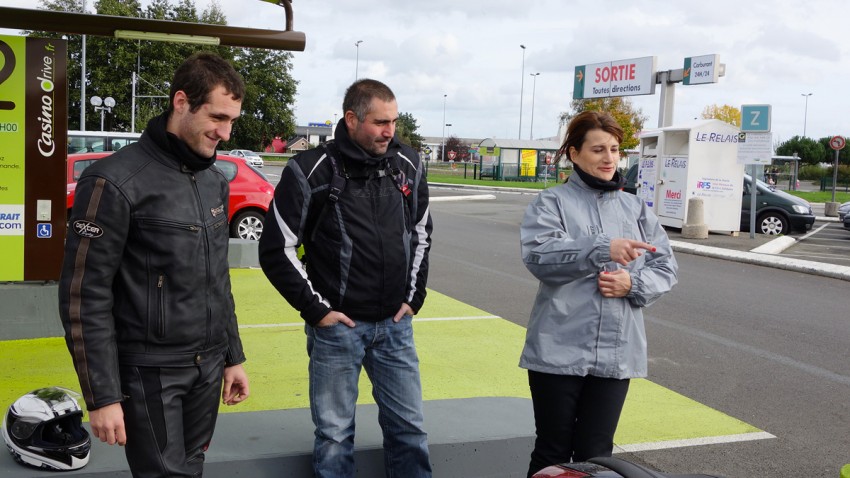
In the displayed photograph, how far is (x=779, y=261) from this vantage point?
14.3 m

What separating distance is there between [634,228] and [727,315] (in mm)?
6649

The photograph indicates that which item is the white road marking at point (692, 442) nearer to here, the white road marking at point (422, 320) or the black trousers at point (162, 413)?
the black trousers at point (162, 413)

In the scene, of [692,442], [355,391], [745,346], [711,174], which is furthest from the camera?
[711,174]

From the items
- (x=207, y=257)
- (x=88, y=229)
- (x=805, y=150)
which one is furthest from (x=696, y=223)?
(x=805, y=150)

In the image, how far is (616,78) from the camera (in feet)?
110

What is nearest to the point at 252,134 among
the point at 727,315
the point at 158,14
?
the point at 158,14

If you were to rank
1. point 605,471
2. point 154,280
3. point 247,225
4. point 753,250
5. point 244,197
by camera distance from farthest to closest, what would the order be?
point 753,250
point 247,225
point 244,197
point 154,280
point 605,471

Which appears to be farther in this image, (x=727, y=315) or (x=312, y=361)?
(x=727, y=315)

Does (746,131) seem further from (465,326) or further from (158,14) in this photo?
(158,14)

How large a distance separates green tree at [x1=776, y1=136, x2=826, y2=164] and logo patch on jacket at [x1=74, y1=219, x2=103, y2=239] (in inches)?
3185

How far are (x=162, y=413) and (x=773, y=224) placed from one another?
19.3m

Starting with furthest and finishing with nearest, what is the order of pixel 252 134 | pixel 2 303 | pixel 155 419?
pixel 252 134, pixel 2 303, pixel 155 419

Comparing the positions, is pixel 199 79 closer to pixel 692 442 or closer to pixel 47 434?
pixel 47 434

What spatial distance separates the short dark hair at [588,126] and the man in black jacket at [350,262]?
27.7 inches
